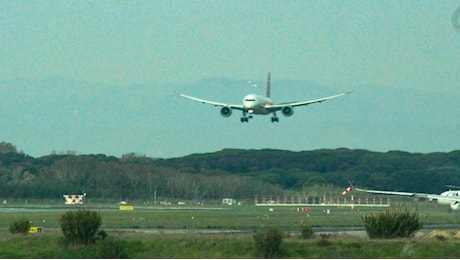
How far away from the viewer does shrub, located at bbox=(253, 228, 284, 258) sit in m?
47.0

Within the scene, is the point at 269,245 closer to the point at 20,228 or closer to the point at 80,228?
the point at 80,228

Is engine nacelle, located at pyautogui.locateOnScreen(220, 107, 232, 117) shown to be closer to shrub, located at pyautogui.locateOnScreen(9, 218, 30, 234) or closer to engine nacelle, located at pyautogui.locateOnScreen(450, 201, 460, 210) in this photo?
engine nacelle, located at pyautogui.locateOnScreen(450, 201, 460, 210)

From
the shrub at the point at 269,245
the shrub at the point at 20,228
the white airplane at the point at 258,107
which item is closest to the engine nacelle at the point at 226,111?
the white airplane at the point at 258,107

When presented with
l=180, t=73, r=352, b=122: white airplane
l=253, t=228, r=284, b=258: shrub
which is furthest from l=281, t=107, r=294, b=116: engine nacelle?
l=253, t=228, r=284, b=258: shrub

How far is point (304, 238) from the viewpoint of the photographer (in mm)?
52562

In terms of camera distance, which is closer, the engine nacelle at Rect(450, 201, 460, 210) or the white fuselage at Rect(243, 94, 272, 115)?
the engine nacelle at Rect(450, 201, 460, 210)

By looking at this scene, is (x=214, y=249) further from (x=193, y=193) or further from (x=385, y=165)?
(x=385, y=165)

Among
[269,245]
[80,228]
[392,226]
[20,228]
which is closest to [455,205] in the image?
[392,226]

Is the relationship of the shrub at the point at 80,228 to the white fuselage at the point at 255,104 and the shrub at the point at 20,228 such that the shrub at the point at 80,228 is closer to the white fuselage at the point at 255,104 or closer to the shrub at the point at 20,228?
the shrub at the point at 20,228

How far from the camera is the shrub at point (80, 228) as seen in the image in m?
52.7

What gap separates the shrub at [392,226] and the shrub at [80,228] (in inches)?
564

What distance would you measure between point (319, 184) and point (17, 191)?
53865mm

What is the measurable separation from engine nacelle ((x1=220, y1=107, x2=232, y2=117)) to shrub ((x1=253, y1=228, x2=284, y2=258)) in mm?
63053

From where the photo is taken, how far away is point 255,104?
361 feet
